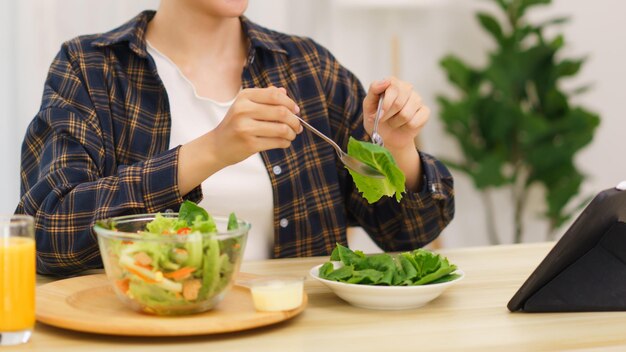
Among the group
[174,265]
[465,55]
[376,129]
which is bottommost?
[174,265]

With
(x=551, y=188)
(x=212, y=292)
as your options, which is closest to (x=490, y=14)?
(x=551, y=188)

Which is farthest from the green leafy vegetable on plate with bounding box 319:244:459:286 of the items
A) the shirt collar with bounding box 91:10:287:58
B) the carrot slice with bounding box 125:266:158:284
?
the shirt collar with bounding box 91:10:287:58

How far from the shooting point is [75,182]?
1.52m

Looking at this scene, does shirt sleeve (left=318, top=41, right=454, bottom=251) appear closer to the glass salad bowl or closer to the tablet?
the tablet

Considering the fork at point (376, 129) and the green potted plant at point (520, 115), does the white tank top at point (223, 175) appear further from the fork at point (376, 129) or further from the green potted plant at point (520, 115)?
the green potted plant at point (520, 115)

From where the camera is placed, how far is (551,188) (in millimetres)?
3646

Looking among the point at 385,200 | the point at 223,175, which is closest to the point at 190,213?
the point at 223,175

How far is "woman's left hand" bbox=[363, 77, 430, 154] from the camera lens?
1452 millimetres

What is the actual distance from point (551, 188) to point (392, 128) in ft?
7.55

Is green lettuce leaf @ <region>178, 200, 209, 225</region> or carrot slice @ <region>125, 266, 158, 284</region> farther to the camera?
green lettuce leaf @ <region>178, 200, 209, 225</region>

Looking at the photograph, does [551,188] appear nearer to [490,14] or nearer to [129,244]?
[490,14]

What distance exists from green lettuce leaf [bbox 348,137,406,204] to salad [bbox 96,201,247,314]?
24 centimetres

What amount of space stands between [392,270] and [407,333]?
0.51 ft

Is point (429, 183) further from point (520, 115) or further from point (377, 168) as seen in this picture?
point (520, 115)
